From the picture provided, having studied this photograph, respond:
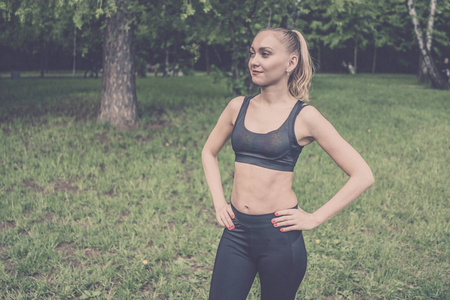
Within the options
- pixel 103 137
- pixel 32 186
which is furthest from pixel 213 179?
pixel 103 137

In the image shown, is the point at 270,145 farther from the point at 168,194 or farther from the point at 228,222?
the point at 168,194

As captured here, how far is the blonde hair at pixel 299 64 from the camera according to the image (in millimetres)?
2137

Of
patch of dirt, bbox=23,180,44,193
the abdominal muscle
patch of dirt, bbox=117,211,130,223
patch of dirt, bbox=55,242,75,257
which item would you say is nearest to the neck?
the abdominal muscle

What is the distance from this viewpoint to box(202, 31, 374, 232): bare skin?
204 centimetres

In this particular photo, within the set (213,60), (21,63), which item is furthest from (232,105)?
(213,60)

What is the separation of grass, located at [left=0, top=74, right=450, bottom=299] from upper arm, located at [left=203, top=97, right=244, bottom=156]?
1.85m

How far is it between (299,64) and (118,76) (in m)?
7.44

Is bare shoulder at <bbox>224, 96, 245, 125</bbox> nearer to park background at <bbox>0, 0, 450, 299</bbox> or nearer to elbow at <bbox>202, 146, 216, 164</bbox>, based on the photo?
elbow at <bbox>202, 146, 216, 164</bbox>

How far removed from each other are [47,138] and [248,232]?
702cm

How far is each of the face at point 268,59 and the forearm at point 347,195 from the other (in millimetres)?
643

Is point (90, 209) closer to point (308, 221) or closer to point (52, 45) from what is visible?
point (308, 221)

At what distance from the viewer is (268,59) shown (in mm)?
2105

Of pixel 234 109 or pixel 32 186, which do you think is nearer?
pixel 234 109

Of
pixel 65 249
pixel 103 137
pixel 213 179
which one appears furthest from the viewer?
pixel 103 137
